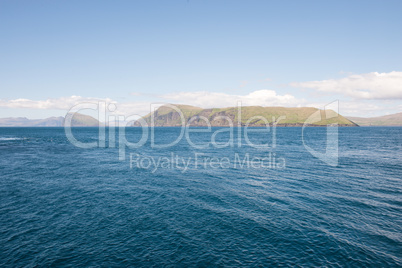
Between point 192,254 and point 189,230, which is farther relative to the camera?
point 189,230

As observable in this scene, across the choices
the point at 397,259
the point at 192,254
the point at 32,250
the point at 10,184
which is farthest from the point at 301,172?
the point at 10,184

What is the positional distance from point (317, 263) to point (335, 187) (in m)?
24.4

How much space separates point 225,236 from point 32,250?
1781 centimetres

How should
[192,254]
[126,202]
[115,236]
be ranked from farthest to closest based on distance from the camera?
[126,202], [115,236], [192,254]

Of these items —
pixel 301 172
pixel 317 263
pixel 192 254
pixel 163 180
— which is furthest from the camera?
pixel 301 172

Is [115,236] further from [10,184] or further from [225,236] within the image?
[10,184]

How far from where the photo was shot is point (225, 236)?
21.1 m

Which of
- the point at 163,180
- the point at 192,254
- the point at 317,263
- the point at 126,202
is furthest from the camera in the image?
the point at 163,180

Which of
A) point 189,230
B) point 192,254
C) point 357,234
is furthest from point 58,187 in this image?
point 357,234

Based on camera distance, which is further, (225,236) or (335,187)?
(335,187)

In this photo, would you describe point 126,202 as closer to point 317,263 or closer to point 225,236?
point 225,236

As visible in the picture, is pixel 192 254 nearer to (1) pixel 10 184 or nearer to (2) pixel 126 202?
(2) pixel 126 202

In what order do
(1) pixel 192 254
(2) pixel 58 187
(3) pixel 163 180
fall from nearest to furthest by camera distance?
(1) pixel 192 254 → (2) pixel 58 187 → (3) pixel 163 180

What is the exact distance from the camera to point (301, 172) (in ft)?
157
